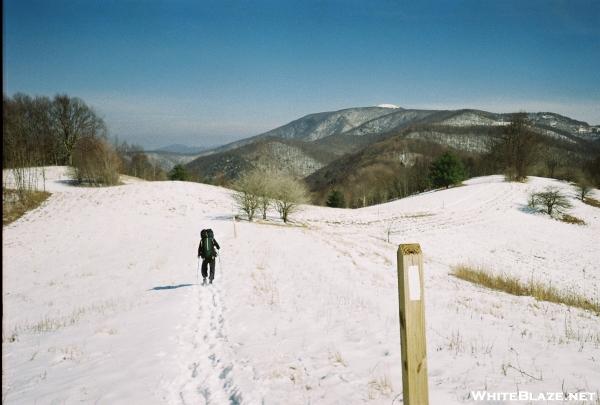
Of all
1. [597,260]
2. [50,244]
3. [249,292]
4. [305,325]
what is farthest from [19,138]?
[597,260]

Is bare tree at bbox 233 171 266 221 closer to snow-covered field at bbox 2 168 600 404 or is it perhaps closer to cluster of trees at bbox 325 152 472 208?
snow-covered field at bbox 2 168 600 404

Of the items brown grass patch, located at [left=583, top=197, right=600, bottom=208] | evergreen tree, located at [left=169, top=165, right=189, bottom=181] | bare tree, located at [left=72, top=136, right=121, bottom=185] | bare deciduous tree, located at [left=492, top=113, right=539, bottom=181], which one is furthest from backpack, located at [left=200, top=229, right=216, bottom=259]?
bare deciduous tree, located at [left=492, top=113, right=539, bottom=181]

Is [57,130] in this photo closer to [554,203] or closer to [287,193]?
[287,193]

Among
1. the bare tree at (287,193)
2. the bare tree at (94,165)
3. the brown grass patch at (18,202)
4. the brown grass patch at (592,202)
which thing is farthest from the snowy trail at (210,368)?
the brown grass patch at (592,202)

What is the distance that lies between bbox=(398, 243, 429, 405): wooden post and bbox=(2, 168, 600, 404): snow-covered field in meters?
1.66

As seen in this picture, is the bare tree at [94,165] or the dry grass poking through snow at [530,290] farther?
the bare tree at [94,165]

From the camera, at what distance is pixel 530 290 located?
49.0 feet

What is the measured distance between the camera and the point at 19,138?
184 feet

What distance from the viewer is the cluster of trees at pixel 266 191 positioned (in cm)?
3772

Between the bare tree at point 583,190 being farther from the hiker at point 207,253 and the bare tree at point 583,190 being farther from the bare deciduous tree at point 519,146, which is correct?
the hiker at point 207,253

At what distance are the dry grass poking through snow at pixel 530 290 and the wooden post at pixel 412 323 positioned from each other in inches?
458

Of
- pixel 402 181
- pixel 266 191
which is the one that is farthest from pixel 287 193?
pixel 402 181

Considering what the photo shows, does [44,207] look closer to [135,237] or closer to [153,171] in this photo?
[135,237]

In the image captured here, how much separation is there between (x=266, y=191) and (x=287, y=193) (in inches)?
93.5
